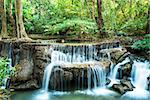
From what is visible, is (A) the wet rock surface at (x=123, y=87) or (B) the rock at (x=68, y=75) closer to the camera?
(A) the wet rock surface at (x=123, y=87)

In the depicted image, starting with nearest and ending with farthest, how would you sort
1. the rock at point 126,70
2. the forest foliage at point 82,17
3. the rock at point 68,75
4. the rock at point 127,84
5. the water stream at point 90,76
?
the water stream at point 90,76 → the rock at point 127,84 → the rock at point 68,75 → the rock at point 126,70 → the forest foliage at point 82,17

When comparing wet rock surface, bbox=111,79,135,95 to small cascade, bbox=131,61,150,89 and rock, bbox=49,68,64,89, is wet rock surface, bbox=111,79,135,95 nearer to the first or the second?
small cascade, bbox=131,61,150,89

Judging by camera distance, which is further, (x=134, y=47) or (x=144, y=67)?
(x=134, y=47)

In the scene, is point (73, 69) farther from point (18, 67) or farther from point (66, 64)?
point (18, 67)

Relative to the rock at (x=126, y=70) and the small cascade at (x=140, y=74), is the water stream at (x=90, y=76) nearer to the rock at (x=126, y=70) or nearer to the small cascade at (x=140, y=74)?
the small cascade at (x=140, y=74)

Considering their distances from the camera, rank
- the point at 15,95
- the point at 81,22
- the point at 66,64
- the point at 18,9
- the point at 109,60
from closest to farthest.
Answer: the point at 15,95 < the point at 66,64 < the point at 109,60 < the point at 18,9 < the point at 81,22

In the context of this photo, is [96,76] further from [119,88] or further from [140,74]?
[140,74]

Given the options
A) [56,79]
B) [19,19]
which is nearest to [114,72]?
[56,79]

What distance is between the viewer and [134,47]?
11945 millimetres

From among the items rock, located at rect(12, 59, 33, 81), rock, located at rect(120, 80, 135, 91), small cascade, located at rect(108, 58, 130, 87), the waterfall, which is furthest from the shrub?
rock, located at rect(12, 59, 33, 81)

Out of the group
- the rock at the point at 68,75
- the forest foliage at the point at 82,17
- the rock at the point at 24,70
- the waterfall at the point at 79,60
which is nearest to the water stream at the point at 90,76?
the waterfall at the point at 79,60

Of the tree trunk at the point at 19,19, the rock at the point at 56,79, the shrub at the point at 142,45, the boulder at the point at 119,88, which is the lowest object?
the boulder at the point at 119,88

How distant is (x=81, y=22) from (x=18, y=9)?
3.24 metres

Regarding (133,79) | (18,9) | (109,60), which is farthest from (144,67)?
(18,9)
